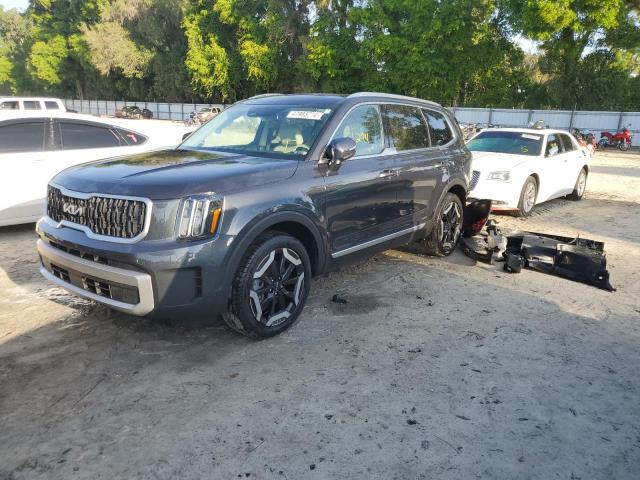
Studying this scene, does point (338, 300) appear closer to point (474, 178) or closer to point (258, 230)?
point (258, 230)

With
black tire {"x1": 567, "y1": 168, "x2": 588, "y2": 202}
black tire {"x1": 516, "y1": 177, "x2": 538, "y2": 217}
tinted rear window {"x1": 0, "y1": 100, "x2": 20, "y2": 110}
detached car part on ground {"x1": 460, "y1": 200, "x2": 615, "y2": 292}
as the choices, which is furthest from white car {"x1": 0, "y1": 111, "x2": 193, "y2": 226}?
tinted rear window {"x1": 0, "y1": 100, "x2": 20, "y2": 110}

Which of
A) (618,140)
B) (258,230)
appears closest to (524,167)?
(258,230)

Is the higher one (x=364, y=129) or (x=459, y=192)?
(x=364, y=129)

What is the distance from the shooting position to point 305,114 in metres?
4.54

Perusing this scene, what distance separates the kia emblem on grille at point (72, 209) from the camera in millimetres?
3557

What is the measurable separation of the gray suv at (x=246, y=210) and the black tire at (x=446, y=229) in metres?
0.57

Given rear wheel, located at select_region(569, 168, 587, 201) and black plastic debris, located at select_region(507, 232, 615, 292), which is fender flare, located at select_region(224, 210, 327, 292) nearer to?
black plastic debris, located at select_region(507, 232, 615, 292)

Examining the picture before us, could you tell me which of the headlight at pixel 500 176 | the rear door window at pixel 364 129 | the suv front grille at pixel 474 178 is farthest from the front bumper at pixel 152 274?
the headlight at pixel 500 176

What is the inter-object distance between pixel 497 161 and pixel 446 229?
10.2ft

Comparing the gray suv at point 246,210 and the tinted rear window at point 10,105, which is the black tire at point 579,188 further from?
the tinted rear window at point 10,105

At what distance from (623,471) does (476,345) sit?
56.4 inches

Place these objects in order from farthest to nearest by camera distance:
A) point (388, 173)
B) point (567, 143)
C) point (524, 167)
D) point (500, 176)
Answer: point (567, 143) < point (524, 167) < point (500, 176) < point (388, 173)

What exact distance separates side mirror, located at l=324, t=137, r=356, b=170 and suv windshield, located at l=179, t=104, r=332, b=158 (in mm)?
185

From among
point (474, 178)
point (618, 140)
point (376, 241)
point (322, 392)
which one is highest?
point (618, 140)
